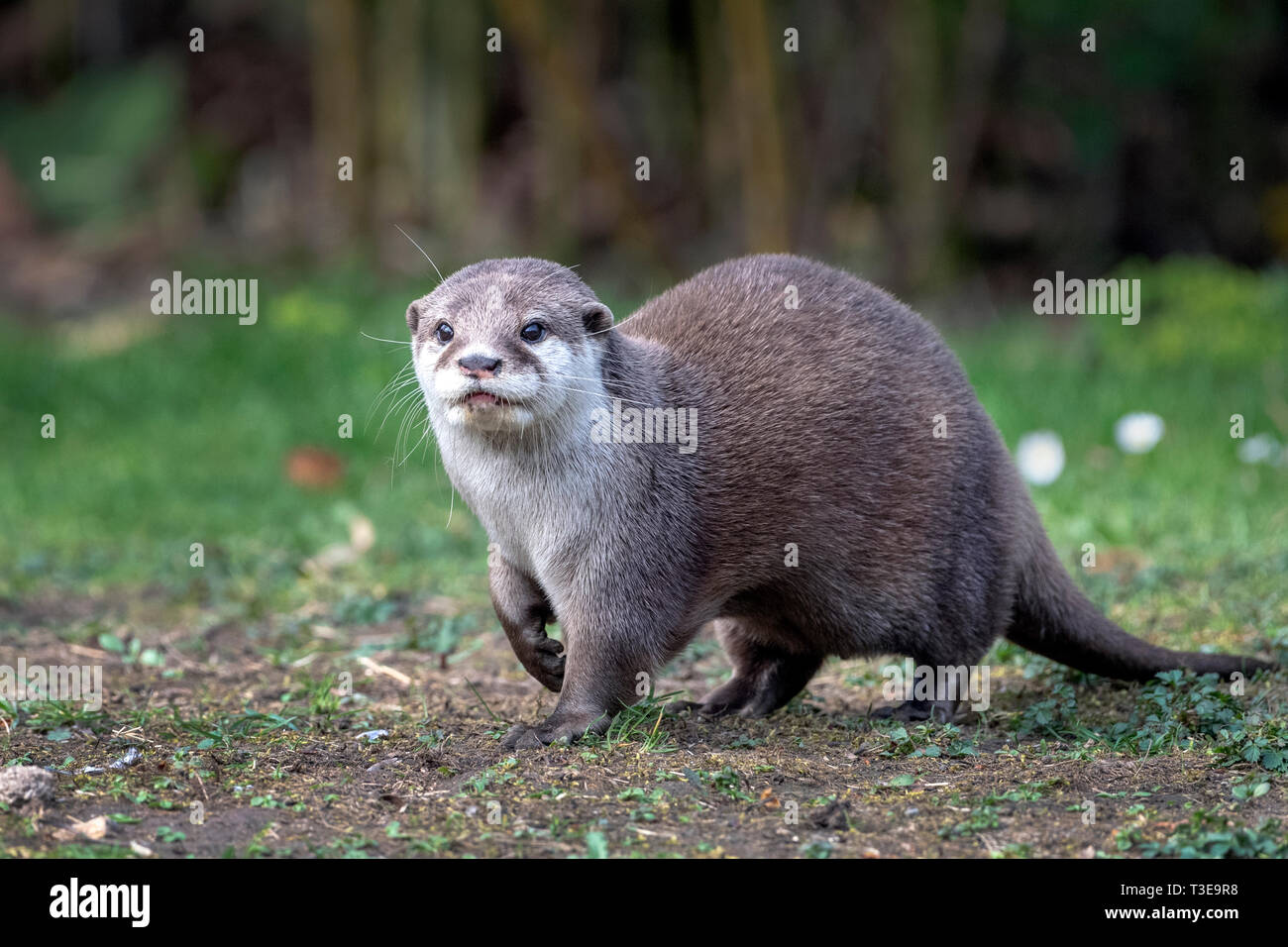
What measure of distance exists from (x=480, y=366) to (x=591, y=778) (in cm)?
101

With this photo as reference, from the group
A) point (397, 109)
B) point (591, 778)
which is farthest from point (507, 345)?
point (397, 109)

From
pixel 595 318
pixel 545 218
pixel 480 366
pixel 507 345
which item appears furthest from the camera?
pixel 545 218

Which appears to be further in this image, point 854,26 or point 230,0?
point 230,0

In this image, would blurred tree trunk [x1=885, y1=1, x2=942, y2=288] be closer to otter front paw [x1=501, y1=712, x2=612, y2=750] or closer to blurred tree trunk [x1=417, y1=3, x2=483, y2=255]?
blurred tree trunk [x1=417, y1=3, x2=483, y2=255]

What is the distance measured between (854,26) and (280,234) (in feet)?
15.9

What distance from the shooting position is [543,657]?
4312 millimetres

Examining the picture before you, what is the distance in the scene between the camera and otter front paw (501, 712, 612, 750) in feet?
13.0

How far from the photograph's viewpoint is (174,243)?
13414 mm

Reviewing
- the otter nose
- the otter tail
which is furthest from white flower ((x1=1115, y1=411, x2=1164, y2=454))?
the otter nose

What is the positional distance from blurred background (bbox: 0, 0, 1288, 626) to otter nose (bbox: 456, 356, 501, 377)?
2277mm

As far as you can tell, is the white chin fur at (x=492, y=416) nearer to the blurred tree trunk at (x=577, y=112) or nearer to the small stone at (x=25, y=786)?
the small stone at (x=25, y=786)

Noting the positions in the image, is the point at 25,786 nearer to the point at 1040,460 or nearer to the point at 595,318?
the point at 595,318
